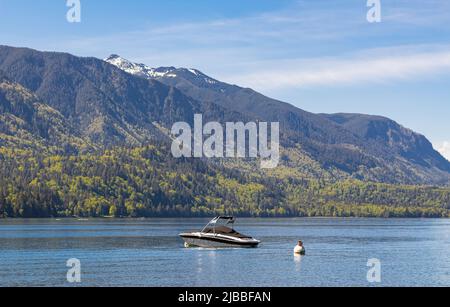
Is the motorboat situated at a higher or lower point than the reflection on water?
higher

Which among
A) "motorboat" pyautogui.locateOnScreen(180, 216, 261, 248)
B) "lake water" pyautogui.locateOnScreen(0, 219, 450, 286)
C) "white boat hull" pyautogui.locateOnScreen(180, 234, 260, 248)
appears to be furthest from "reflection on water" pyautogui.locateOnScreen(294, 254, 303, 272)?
"motorboat" pyautogui.locateOnScreen(180, 216, 261, 248)

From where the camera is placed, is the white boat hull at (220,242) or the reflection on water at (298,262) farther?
the white boat hull at (220,242)

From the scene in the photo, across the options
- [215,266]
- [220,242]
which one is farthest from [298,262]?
[220,242]

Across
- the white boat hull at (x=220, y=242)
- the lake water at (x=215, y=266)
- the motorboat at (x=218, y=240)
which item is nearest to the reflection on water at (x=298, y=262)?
the lake water at (x=215, y=266)

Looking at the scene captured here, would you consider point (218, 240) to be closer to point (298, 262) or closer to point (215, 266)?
point (298, 262)

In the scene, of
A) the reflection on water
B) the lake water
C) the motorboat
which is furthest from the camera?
the motorboat

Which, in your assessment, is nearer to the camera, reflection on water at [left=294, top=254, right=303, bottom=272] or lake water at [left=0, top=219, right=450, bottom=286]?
lake water at [left=0, top=219, right=450, bottom=286]

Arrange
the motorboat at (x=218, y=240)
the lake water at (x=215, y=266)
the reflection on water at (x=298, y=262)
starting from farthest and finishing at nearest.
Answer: the motorboat at (x=218, y=240)
the reflection on water at (x=298, y=262)
the lake water at (x=215, y=266)

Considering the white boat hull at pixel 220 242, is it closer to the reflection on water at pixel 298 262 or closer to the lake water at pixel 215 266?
the lake water at pixel 215 266

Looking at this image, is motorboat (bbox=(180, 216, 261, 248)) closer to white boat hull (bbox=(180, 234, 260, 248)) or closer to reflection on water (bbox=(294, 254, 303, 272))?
white boat hull (bbox=(180, 234, 260, 248))

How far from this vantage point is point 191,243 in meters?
198
